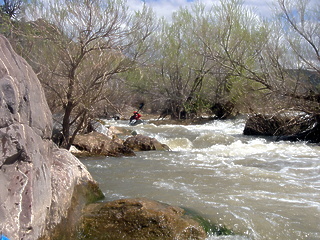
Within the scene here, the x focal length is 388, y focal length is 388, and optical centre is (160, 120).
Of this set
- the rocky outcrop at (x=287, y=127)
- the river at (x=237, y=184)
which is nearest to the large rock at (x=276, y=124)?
the rocky outcrop at (x=287, y=127)

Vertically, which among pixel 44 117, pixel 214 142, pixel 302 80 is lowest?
pixel 214 142

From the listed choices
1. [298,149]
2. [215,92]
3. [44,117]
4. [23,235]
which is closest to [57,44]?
[44,117]

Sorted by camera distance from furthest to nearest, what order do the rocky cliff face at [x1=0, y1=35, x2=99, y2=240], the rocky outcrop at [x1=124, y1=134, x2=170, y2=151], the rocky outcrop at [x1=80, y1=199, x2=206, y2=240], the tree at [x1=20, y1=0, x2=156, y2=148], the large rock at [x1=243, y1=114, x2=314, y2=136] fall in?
the large rock at [x1=243, y1=114, x2=314, y2=136], the rocky outcrop at [x1=124, y1=134, x2=170, y2=151], the tree at [x1=20, y1=0, x2=156, y2=148], the rocky outcrop at [x1=80, y1=199, x2=206, y2=240], the rocky cliff face at [x1=0, y1=35, x2=99, y2=240]

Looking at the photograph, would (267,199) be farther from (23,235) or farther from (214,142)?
(214,142)

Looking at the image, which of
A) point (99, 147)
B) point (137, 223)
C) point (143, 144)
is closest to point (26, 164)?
point (137, 223)

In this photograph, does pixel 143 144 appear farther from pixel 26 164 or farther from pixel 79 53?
pixel 26 164

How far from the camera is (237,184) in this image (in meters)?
6.41

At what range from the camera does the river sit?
14.3ft

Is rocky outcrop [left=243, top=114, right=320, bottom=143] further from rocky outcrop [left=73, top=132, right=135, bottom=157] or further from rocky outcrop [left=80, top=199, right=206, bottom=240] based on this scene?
rocky outcrop [left=80, top=199, right=206, bottom=240]

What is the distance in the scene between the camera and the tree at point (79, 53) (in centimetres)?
855

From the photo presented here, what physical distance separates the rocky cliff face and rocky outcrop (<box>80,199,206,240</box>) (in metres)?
0.29

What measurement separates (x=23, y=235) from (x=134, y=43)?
7.12 meters

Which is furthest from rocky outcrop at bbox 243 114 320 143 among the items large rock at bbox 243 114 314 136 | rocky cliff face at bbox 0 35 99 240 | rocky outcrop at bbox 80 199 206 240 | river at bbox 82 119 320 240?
rocky cliff face at bbox 0 35 99 240

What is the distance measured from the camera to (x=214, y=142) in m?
12.9
